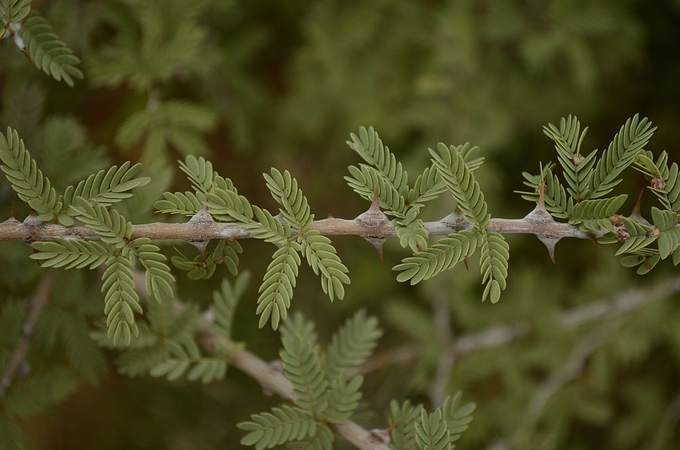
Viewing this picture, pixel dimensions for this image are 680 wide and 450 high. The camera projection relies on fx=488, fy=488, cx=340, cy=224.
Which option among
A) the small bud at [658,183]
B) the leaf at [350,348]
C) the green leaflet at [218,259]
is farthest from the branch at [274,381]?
the small bud at [658,183]

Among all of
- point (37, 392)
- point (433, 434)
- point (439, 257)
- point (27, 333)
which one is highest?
point (439, 257)

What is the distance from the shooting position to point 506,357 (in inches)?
88.7

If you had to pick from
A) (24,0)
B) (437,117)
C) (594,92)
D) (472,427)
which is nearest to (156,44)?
(24,0)

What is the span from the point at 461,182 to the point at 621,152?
1.01 feet

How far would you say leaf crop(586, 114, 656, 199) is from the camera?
0.91 m

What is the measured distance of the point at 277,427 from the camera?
A: 1090 millimetres

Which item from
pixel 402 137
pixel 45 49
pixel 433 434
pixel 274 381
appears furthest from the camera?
pixel 402 137

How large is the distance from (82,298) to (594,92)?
268 centimetres

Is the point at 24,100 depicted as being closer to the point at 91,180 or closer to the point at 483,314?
the point at 91,180

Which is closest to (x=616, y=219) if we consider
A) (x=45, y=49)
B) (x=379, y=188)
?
(x=379, y=188)

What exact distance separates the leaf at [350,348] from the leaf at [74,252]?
61cm

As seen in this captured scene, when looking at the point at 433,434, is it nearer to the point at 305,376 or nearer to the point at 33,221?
the point at 305,376

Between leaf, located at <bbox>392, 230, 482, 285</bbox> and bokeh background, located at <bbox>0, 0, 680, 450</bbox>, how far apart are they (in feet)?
3.65

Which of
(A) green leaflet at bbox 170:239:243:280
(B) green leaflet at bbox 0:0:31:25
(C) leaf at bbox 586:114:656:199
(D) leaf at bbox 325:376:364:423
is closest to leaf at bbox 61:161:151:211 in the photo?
(A) green leaflet at bbox 170:239:243:280
